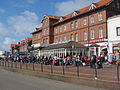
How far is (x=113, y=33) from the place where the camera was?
94.0 ft

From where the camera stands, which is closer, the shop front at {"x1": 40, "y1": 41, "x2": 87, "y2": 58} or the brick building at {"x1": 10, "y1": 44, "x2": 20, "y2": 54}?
the shop front at {"x1": 40, "y1": 41, "x2": 87, "y2": 58}

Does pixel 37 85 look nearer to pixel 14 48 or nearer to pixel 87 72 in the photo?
pixel 87 72

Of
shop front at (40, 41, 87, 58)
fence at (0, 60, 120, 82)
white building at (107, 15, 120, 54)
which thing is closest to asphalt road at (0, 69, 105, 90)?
fence at (0, 60, 120, 82)

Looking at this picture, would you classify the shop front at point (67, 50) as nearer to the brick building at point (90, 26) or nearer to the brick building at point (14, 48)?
the brick building at point (90, 26)

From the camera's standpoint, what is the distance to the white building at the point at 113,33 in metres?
27.8

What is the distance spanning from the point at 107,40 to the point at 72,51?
702 cm

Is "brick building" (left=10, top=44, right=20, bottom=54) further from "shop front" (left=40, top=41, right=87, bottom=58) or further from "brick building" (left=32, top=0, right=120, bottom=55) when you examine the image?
"shop front" (left=40, top=41, right=87, bottom=58)

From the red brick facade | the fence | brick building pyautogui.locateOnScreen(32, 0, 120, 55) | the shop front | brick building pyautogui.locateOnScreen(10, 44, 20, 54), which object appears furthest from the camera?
brick building pyautogui.locateOnScreen(10, 44, 20, 54)

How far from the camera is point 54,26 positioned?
50.3 metres

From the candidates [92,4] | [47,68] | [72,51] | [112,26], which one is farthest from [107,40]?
[47,68]

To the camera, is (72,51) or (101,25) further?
(101,25)

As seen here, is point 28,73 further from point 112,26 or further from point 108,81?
point 112,26

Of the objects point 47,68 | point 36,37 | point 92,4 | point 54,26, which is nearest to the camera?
point 47,68

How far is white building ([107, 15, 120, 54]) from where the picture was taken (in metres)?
27.8
